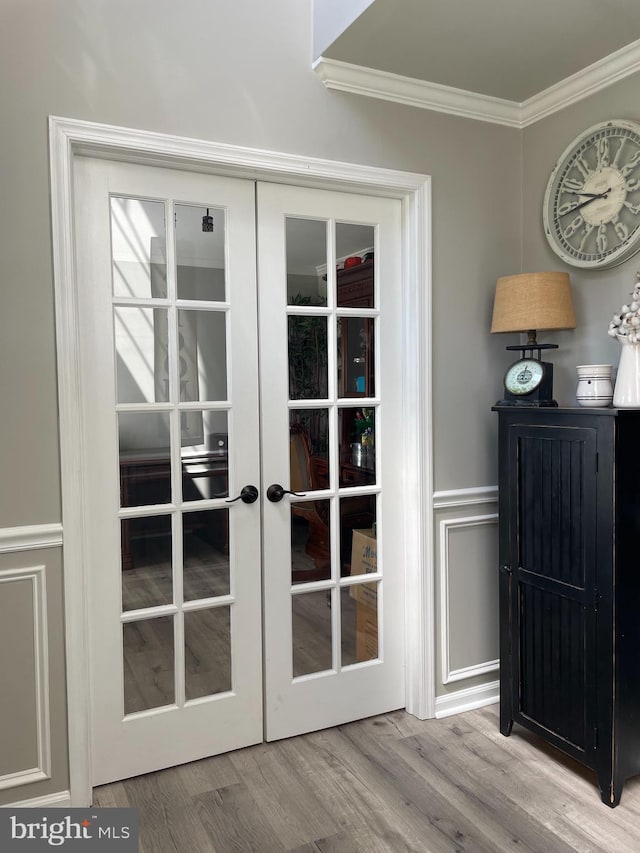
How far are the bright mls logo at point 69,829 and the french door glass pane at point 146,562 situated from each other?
2.09 ft

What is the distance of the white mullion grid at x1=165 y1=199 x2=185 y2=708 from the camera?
232 centimetres

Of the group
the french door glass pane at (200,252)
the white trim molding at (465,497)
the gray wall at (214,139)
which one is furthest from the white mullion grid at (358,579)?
the french door glass pane at (200,252)

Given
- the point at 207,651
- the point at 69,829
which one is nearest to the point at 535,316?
the point at 207,651

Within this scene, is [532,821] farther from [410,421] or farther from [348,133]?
[348,133]

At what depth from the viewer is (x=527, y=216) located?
113 inches

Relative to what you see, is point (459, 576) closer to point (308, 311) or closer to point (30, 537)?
point (308, 311)

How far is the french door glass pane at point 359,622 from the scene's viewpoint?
8.87 ft

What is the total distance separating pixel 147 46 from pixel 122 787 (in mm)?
2496

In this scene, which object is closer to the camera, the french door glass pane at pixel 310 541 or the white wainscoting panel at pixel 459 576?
the french door glass pane at pixel 310 541

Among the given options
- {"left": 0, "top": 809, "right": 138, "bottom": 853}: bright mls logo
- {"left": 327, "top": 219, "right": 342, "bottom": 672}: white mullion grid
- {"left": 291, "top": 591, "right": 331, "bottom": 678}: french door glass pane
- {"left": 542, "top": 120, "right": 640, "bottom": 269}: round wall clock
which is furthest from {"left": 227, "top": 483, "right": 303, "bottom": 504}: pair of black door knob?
{"left": 542, "top": 120, "right": 640, "bottom": 269}: round wall clock

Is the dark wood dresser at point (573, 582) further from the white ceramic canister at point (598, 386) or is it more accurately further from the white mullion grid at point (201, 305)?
the white mullion grid at point (201, 305)

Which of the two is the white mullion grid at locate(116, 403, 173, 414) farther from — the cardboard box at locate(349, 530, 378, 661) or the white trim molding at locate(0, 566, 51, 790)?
the cardboard box at locate(349, 530, 378, 661)

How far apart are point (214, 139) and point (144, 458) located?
113 cm

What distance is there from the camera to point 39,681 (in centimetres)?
210
